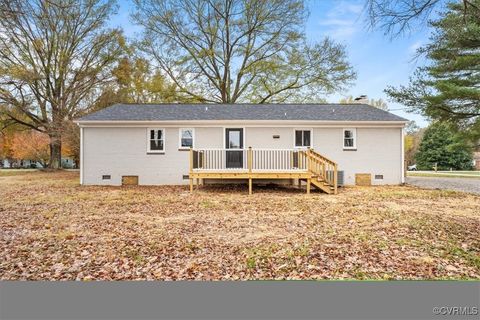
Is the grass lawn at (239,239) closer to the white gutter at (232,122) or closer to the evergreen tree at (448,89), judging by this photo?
the evergreen tree at (448,89)

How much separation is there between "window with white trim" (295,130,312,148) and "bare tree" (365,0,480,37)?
8.61m

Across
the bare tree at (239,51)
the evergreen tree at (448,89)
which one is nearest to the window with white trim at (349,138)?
the evergreen tree at (448,89)

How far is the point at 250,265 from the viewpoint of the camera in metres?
4.02

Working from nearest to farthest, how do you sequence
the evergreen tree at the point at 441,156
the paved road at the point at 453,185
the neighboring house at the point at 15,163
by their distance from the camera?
the paved road at the point at 453,185 → the evergreen tree at the point at 441,156 → the neighboring house at the point at 15,163

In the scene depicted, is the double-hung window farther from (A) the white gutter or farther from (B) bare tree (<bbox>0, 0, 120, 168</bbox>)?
(B) bare tree (<bbox>0, 0, 120, 168</bbox>)

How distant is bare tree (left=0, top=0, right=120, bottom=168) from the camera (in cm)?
2002

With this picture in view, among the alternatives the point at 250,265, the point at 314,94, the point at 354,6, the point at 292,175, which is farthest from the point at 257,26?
the point at 250,265

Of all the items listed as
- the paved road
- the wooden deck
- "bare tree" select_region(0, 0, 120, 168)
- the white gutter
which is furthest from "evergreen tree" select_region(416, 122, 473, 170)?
"bare tree" select_region(0, 0, 120, 168)

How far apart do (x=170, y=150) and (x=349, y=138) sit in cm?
859

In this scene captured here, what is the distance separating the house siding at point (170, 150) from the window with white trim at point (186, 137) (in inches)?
8.2

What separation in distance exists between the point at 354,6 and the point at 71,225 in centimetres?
774

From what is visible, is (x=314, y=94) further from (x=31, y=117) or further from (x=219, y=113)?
(x=31, y=117)

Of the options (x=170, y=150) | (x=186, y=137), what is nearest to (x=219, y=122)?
(x=186, y=137)

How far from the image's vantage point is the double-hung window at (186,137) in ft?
45.1
